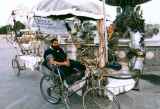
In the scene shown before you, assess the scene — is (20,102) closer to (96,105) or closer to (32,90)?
(32,90)

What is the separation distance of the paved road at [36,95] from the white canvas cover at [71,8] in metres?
2.23

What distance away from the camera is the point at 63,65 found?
376 inches

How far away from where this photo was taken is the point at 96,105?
29.3 feet

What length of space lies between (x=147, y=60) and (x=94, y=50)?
10.8 feet

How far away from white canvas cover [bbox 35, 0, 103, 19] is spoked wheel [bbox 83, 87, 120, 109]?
198 cm

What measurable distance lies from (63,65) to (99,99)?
1249mm

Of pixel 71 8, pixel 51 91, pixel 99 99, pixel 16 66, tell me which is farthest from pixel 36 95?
pixel 16 66

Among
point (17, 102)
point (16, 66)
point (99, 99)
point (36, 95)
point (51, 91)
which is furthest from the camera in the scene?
point (16, 66)

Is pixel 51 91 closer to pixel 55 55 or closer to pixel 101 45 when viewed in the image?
pixel 55 55

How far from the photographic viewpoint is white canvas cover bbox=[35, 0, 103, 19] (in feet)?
31.1

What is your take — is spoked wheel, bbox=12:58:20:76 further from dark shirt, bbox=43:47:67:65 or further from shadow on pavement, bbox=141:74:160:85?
dark shirt, bbox=43:47:67:65

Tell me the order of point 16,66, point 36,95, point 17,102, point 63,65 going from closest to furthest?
1. point 63,65
2. point 17,102
3. point 36,95
4. point 16,66

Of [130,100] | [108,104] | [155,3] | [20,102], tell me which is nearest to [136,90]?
[130,100]

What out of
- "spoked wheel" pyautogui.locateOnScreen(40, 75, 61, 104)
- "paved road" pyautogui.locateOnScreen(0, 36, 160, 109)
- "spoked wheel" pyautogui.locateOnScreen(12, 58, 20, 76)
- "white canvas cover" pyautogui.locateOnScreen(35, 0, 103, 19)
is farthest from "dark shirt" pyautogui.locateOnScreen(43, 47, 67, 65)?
"spoked wheel" pyautogui.locateOnScreen(12, 58, 20, 76)
